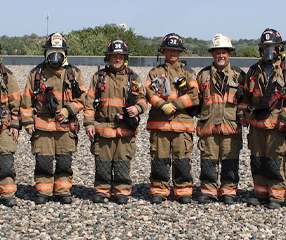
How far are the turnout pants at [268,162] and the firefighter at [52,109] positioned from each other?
7.74ft

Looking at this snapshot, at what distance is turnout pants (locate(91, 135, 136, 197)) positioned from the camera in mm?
7250

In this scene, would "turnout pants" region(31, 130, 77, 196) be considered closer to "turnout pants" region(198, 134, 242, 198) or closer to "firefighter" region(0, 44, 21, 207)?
"firefighter" region(0, 44, 21, 207)

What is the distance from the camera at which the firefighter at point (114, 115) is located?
23.4 feet

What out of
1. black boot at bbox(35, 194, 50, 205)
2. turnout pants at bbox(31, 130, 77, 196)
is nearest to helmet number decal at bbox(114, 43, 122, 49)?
turnout pants at bbox(31, 130, 77, 196)

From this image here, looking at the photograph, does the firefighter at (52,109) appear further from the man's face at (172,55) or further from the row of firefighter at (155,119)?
the man's face at (172,55)

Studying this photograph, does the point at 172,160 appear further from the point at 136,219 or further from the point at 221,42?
the point at 221,42

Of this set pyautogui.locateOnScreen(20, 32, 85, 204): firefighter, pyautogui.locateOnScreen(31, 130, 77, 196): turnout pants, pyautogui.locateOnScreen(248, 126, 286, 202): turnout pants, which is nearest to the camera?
pyautogui.locateOnScreen(248, 126, 286, 202): turnout pants

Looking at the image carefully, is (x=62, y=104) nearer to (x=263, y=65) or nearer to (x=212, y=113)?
(x=212, y=113)

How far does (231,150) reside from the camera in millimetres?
Answer: 7207

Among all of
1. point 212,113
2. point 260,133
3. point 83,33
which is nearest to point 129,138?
point 212,113

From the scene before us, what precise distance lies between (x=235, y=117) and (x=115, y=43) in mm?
1848

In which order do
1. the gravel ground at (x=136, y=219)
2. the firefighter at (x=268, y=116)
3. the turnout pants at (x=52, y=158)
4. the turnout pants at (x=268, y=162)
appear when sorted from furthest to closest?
1. the turnout pants at (x=52, y=158)
2. the turnout pants at (x=268, y=162)
3. the firefighter at (x=268, y=116)
4. the gravel ground at (x=136, y=219)

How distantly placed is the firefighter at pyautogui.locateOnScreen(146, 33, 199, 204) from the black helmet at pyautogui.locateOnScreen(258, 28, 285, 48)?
3.29 feet

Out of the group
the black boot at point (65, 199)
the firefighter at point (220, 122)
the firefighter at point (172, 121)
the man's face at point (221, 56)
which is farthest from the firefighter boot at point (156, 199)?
the man's face at point (221, 56)
